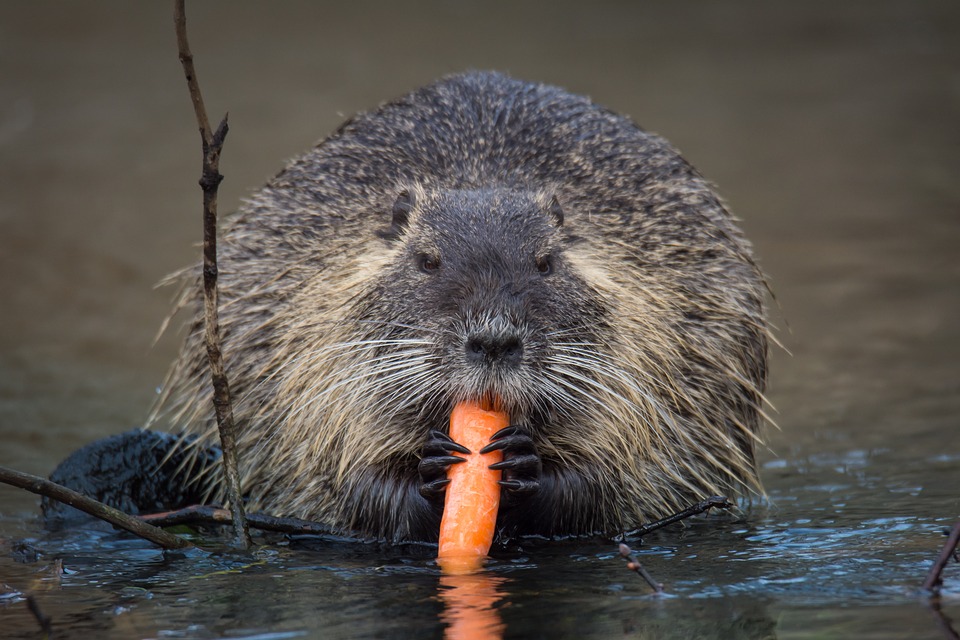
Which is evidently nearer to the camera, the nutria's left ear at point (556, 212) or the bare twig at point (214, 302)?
the bare twig at point (214, 302)

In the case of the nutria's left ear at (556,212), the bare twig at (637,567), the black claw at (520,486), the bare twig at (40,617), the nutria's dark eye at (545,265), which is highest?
the nutria's left ear at (556,212)

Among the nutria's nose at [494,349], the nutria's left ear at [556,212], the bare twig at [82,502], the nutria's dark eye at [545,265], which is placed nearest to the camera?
the bare twig at [82,502]

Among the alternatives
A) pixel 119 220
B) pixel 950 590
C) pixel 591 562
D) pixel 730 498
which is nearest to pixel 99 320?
pixel 119 220

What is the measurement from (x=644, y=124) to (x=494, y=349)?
5.86 metres

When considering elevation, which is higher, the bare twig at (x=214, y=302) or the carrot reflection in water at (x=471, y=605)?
the bare twig at (x=214, y=302)

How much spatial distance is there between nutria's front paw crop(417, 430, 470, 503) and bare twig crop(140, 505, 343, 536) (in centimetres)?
38

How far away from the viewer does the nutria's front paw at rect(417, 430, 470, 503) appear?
347 centimetres

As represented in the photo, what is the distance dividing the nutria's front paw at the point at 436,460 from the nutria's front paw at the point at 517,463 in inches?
3.0

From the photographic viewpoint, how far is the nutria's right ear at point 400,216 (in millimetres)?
3820

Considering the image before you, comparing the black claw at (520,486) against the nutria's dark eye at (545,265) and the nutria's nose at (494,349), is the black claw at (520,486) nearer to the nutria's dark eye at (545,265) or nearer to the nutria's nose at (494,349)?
the nutria's nose at (494,349)

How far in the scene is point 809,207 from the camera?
26.6 feet

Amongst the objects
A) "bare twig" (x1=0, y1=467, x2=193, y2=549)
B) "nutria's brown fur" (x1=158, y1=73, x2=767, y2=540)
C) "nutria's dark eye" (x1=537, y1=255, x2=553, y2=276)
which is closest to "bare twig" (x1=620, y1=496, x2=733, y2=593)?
"nutria's brown fur" (x1=158, y1=73, x2=767, y2=540)

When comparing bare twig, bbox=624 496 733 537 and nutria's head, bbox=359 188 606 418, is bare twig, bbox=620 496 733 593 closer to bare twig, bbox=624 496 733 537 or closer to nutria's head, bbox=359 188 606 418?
bare twig, bbox=624 496 733 537

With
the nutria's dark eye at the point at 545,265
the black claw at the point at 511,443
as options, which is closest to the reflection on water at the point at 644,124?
the black claw at the point at 511,443
